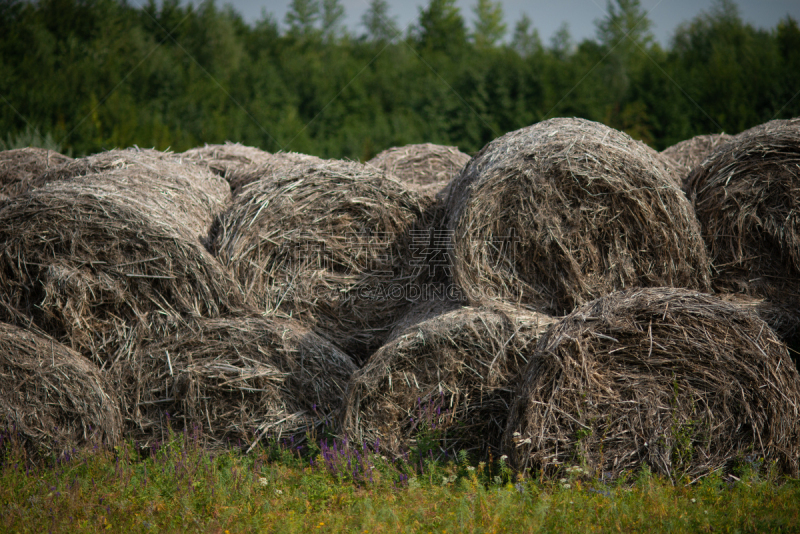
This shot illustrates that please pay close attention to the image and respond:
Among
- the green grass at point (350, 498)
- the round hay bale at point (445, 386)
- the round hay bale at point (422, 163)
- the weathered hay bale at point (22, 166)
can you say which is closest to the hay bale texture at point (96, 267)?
the green grass at point (350, 498)

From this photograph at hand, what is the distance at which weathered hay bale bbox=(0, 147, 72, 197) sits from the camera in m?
6.32

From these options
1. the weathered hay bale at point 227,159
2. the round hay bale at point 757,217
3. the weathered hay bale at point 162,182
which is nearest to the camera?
the round hay bale at point 757,217

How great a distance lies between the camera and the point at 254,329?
4566 mm

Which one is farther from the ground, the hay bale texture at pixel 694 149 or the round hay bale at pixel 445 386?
the hay bale texture at pixel 694 149

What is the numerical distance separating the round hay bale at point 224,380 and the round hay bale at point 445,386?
0.54 m

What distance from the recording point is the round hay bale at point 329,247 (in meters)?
4.95

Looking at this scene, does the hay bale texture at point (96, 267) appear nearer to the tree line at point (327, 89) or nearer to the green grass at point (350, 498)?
the green grass at point (350, 498)

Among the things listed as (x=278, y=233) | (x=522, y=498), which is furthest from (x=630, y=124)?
(x=522, y=498)

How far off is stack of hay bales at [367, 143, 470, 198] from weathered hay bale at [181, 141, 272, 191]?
124 cm

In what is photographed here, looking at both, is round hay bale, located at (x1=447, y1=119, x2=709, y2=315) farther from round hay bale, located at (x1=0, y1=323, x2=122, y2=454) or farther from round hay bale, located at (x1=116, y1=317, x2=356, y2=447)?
round hay bale, located at (x1=0, y1=323, x2=122, y2=454)

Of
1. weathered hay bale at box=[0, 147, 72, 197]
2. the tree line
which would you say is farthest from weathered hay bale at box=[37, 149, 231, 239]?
the tree line

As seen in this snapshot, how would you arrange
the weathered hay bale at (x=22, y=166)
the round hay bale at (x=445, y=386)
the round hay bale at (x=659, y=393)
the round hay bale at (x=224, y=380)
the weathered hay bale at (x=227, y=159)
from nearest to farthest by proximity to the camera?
1. the round hay bale at (x=659, y=393)
2. the round hay bale at (x=445, y=386)
3. the round hay bale at (x=224, y=380)
4. the weathered hay bale at (x=22, y=166)
5. the weathered hay bale at (x=227, y=159)

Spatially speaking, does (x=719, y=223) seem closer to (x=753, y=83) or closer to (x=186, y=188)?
(x=186, y=188)

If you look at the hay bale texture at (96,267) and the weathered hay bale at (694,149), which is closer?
the hay bale texture at (96,267)
